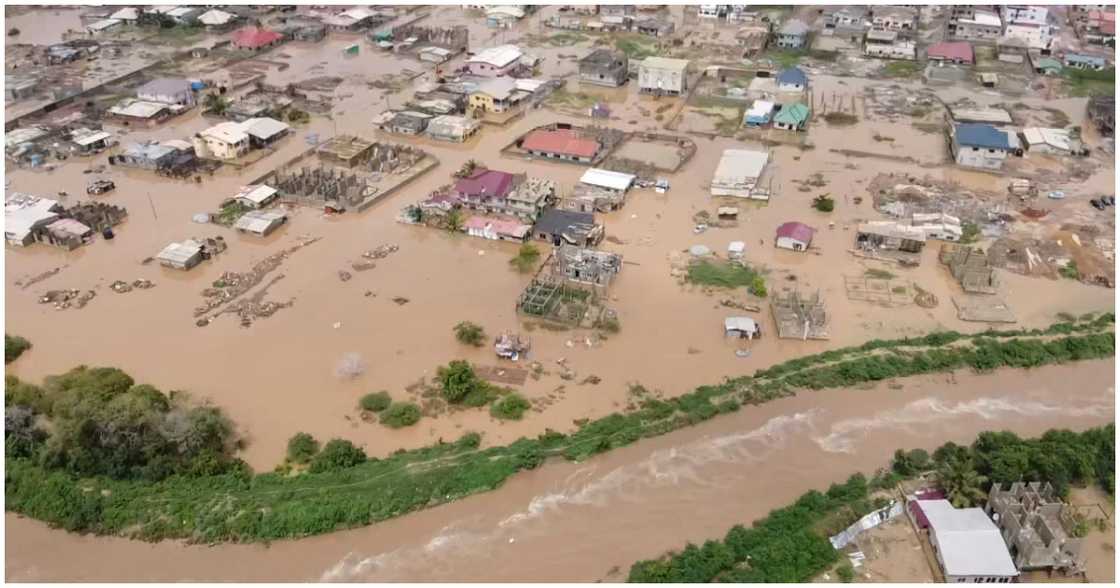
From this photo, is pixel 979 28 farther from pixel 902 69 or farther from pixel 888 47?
pixel 902 69

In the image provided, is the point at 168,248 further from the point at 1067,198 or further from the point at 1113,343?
the point at 1067,198

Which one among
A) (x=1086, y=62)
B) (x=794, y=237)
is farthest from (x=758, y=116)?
(x=1086, y=62)

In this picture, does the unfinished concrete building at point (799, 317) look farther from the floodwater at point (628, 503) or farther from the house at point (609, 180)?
the house at point (609, 180)

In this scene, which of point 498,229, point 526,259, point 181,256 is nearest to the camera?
point 181,256

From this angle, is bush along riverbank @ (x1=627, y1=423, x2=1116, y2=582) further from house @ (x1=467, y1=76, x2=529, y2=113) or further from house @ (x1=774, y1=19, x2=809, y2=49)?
house @ (x1=774, y1=19, x2=809, y2=49)

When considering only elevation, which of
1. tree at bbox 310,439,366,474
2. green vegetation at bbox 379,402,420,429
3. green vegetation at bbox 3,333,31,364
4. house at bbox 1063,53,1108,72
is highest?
green vegetation at bbox 3,333,31,364

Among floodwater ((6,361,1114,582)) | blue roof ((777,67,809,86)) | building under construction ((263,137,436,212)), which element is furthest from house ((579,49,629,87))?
floodwater ((6,361,1114,582))

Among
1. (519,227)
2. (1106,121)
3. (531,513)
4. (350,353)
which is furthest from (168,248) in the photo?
(1106,121)
